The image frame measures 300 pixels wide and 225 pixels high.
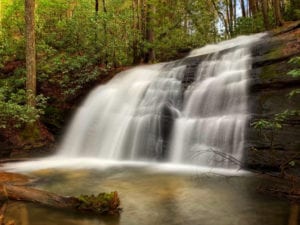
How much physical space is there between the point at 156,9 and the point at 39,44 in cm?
690

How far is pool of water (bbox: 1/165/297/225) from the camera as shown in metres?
5.35

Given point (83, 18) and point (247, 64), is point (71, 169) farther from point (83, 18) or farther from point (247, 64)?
point (83, 18)

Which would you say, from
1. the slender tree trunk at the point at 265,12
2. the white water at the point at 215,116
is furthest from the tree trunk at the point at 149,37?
the white water at the point at 215,116

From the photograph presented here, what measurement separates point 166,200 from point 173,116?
15.7 ft

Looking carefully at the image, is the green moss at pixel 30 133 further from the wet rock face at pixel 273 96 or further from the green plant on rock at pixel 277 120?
the green plant on rock at pixel 277 120

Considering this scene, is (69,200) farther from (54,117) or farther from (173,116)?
(54,117)

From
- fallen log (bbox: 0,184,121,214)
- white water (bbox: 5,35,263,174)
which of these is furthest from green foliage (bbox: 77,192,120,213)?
white water (bbox: 5,35,263,174)

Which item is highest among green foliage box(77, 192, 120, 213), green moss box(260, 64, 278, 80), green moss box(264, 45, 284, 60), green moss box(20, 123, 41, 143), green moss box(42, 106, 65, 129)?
green moss box(264, 45, 284, 60)

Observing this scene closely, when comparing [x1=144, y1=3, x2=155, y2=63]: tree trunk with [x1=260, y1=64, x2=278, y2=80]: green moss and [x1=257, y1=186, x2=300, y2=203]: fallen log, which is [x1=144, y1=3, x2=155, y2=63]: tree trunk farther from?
[x1=257, y1=186, x2=300, y2=203]: fallen log

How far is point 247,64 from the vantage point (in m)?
10.9

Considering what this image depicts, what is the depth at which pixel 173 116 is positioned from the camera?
10875 millimetres

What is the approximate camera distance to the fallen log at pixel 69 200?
18.6ft

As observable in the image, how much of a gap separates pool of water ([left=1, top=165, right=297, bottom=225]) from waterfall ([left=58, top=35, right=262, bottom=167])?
1191 mm

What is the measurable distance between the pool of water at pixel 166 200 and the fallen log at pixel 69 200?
160mm
